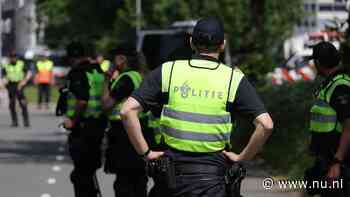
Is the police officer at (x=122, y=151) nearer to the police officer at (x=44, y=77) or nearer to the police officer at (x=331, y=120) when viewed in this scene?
the police officer at (x=331, y=120)

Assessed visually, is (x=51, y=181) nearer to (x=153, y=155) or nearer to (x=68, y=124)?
(x=68, y=124)

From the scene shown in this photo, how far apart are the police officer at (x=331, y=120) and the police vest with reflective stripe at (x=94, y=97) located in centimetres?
312

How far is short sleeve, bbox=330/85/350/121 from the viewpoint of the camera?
313 inches

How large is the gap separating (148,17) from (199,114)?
2343 inches

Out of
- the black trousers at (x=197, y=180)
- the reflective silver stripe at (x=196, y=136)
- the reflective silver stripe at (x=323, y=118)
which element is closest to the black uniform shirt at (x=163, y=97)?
the reflective silver stripe at (x=196, y=136)

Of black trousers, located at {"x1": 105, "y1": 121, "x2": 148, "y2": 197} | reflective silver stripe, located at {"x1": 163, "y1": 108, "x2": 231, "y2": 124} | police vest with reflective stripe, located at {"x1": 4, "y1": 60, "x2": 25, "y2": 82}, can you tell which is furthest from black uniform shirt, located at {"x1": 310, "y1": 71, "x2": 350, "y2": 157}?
police vest with reflective stripe, located at {"x1": 4, "y1": 60, "x2": 25, "y2": 82}

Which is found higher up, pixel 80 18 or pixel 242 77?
pixel 242 77

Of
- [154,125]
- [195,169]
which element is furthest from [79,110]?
[195,169]

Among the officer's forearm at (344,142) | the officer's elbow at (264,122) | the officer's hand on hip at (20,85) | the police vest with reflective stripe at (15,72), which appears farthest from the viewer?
the police vest with reflective stripe at (15,72)

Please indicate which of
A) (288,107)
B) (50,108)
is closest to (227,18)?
(50,108)

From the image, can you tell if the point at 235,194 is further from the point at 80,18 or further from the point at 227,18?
the point at 80,18

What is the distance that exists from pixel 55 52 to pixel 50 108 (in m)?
44.9

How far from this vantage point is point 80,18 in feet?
234

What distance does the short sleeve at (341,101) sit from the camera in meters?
7.95
